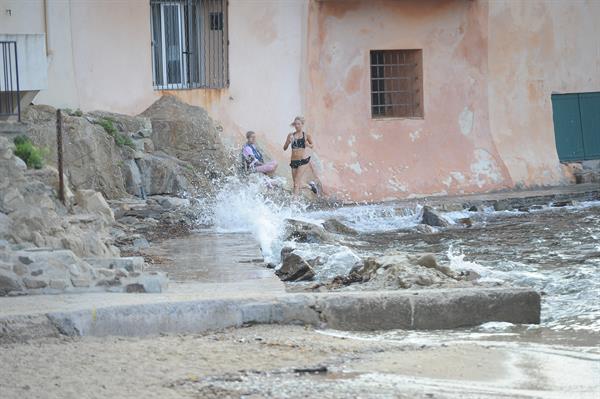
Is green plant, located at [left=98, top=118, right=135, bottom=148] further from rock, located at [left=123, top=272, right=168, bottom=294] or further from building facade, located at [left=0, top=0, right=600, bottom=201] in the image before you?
rock, located at [left=123, top=272, right=168, bottom=294]

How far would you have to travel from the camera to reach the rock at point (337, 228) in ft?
57.2

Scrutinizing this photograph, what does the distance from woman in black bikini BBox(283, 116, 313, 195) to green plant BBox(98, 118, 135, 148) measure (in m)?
2.96

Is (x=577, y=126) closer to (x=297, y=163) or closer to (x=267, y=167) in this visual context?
(x=297, y=163)

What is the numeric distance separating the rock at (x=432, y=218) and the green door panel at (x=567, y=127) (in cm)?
606

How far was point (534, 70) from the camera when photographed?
23.1 metres

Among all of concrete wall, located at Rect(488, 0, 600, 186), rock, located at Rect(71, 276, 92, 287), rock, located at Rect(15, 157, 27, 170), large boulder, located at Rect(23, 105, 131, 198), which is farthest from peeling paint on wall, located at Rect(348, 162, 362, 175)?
rock, located at Rect(71, 276, 92, 287)

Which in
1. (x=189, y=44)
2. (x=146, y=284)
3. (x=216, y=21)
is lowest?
(x=146, y=284)

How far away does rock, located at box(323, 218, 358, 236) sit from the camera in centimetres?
1744

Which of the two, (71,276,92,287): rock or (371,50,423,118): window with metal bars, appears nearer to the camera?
(71,276,92,287): rock

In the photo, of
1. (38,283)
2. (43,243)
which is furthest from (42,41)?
(38,283)

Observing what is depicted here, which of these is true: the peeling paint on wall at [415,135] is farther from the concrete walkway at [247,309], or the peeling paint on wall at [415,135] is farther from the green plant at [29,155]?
the concrete walkway at [247,309]

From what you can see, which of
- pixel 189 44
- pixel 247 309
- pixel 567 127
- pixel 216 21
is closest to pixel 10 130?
pixel 247 309

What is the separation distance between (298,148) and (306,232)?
4182mm

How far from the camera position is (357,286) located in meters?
10.5
